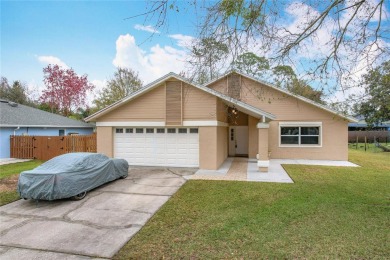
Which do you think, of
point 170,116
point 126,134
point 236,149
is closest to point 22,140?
point 126,134

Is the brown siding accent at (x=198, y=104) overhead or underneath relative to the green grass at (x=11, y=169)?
overhead

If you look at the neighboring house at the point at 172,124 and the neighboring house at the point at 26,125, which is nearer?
the neighboring house at the point at 172,124

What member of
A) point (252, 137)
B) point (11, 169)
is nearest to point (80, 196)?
point (11, 169)

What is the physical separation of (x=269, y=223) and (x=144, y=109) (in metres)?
8.92

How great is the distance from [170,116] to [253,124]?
699cm

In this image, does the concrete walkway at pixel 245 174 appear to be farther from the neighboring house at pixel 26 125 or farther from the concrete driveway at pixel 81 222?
the neighboring house at pixel 26 125

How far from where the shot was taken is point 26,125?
1742cm

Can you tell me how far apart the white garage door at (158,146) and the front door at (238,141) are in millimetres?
6466

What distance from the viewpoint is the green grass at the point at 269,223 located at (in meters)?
4.50

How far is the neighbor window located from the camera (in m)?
16.2

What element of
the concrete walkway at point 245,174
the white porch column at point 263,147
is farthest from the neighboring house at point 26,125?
the white porch column at point 263,147

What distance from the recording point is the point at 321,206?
6832 millimetres

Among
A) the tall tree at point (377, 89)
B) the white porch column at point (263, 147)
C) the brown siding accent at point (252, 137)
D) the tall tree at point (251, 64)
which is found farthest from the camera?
the brown siding accent at point (252, 137)

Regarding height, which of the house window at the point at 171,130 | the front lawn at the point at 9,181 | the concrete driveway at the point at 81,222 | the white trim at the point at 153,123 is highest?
the white trim at the point at 153,123
